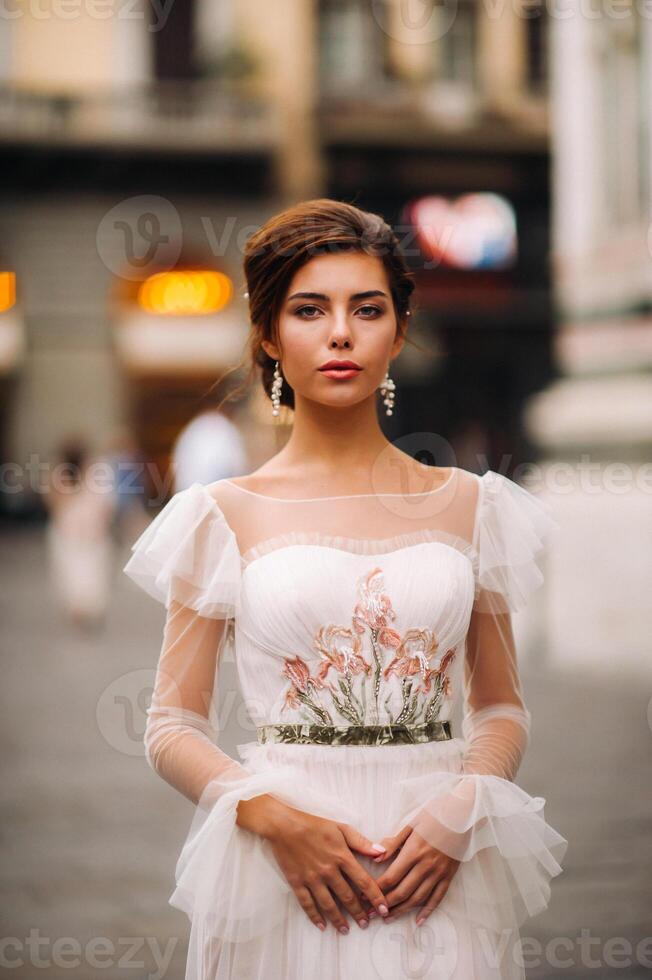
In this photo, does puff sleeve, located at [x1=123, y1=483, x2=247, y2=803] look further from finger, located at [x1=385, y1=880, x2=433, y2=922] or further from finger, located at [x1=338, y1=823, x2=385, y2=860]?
finger, located at [x1=385, y1=880, x2=433, y2=922]

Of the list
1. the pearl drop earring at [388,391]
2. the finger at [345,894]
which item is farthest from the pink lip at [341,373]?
the finger at [345,894]

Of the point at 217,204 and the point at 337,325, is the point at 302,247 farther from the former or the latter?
the point at 217,204

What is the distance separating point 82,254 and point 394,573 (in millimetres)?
19759

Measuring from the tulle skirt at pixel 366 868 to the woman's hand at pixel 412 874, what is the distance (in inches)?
1.1

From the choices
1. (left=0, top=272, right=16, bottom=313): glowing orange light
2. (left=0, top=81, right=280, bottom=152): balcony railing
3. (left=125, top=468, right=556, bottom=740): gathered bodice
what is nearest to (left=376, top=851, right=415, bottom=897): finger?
(left=125, top=468, right=556, bottom=740): gathered bodice

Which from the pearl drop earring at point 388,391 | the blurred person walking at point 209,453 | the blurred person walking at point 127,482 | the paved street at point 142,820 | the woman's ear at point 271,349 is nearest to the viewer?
the woman's ear at point 271,349

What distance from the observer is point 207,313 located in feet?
71.5

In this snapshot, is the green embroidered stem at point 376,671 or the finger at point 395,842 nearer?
the finger at point 395,842

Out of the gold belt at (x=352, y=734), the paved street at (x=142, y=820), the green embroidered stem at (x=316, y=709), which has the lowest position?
the paved street at (x=142, y=820)

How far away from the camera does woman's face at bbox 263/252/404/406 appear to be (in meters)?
2.29

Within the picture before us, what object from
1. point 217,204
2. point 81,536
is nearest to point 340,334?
point 81,536

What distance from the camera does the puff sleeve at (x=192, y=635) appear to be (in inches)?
89.0

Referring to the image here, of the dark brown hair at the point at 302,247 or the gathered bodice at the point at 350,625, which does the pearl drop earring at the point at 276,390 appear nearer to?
the dark brown hair at the point at 302,247

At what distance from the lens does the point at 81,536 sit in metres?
12.3
